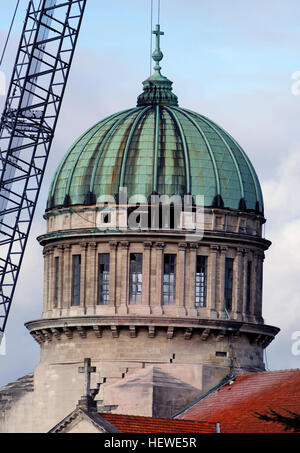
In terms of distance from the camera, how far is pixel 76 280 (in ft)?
481

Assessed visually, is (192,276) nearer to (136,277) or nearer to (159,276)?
(159,276)

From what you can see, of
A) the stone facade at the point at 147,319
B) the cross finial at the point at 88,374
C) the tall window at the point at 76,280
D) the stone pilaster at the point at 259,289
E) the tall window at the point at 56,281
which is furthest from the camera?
the stone pilaster at the point at 259,289

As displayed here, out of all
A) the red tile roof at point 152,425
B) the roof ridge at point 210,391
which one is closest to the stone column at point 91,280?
the roof ridge at point 210,391

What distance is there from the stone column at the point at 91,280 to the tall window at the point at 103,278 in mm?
273

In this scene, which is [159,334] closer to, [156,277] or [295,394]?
[156,277]

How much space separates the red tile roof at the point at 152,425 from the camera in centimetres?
12388

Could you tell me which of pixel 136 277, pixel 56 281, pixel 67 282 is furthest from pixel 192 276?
pixel 56 281

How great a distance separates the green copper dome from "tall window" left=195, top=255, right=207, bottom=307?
3.66 m

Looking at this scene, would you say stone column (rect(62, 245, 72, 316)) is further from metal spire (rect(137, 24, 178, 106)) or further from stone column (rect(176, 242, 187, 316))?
metal spire (rect(137, 24, 178, 106))

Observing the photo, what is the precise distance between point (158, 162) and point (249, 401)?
59.1ft

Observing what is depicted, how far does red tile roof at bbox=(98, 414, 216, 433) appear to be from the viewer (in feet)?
406

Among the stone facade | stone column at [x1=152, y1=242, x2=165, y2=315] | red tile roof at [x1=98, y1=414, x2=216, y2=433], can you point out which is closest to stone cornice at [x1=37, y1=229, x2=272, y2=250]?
the stone facade

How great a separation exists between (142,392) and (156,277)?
823 cm

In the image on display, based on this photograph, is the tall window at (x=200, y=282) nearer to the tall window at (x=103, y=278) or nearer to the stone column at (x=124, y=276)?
the stone column at (x=124, y=276)
